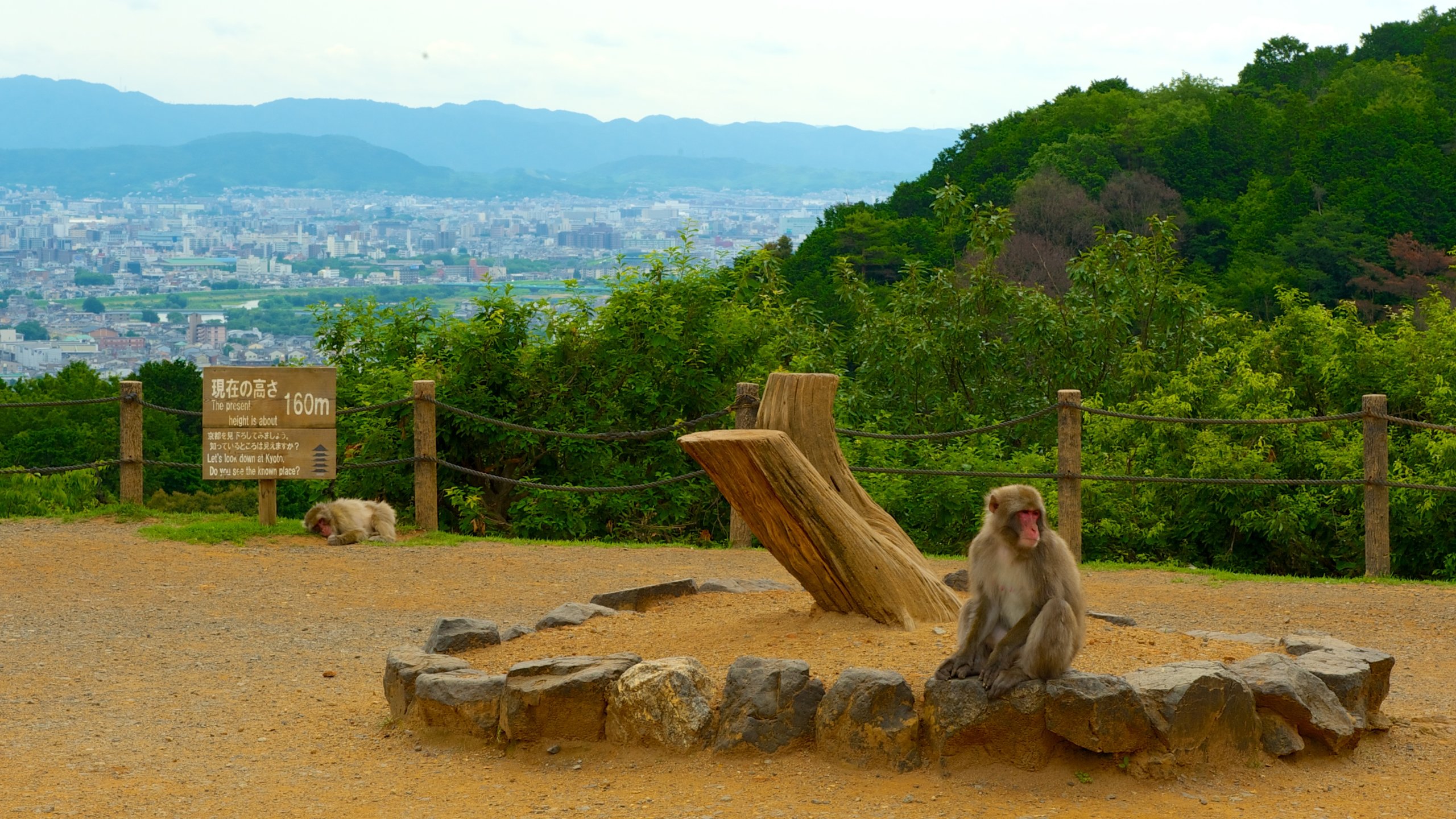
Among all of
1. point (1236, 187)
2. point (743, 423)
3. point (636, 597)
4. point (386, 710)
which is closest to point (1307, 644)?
point (636, 597)

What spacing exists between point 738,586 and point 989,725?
283 centimetres

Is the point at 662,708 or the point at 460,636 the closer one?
the point at 662,708

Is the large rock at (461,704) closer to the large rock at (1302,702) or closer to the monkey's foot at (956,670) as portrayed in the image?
the monkey's foot at (956,670)

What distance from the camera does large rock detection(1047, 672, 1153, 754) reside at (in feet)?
14.8

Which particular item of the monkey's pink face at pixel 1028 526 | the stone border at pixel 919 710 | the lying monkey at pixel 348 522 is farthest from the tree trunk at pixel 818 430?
the lying monkey at pixel 348 522

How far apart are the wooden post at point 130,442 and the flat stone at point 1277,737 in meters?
8.93

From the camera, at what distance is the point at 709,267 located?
13172 millimetres

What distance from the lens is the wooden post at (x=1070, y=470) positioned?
9617 millimetres

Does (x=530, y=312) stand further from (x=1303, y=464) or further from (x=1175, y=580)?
(x=1303, y=464)

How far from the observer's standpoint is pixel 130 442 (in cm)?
1093

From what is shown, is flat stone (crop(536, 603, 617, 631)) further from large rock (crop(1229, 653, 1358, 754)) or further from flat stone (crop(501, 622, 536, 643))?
large rock (crop(1229, 653, 1358, 754))

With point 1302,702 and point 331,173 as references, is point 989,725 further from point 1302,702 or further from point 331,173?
point 331,173

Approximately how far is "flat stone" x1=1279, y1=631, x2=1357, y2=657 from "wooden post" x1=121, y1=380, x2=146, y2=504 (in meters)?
8.67

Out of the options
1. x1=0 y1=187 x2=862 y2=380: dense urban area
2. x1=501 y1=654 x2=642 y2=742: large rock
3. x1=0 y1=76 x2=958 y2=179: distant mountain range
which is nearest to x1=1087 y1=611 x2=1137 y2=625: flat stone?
x1=501 y1=654 x2=642 y2=742: large rock
